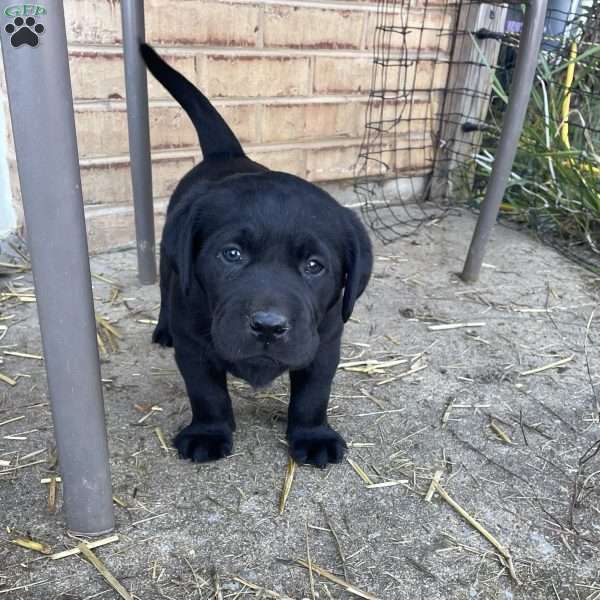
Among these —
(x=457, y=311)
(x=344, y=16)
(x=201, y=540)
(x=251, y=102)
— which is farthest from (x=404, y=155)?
(x=201, y=540)

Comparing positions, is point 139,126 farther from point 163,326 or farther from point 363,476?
point 363,476

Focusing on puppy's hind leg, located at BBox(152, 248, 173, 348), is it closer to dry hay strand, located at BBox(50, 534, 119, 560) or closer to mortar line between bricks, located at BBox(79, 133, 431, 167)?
dry hay strand, located at BBox(50, 534, 119, 560)

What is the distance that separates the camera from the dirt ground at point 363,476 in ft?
4.70

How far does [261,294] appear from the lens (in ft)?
4.92

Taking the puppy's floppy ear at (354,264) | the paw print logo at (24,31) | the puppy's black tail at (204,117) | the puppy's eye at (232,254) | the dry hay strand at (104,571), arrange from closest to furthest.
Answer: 1. the paw print logo at (24,31)
2. the dry hay strand at (104,571)
3. the puppy's eye at (232,254)
4. the puppy's floppy ear at (354,264)
5. the puppy's black tail at (204,117)

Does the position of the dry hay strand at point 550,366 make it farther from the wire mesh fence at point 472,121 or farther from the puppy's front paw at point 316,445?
the wire mesh fence at point 472,121

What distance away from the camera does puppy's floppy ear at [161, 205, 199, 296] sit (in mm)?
1641

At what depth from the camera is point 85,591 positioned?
53.2 inches

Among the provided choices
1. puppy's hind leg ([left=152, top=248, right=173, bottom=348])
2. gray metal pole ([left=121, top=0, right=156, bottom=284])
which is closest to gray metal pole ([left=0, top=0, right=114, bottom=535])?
puppy's hind leg ([left=152, top=248, right=173, bottom=348])

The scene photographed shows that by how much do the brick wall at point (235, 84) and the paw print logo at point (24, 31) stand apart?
191 centimetres

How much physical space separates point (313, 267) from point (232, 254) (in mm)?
204

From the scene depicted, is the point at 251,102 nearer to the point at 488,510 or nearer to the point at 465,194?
the point at 465,194

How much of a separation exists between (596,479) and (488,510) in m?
0.37

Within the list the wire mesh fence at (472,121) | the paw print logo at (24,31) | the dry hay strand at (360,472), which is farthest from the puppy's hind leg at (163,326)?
the wire mesh fence at (472,121)
